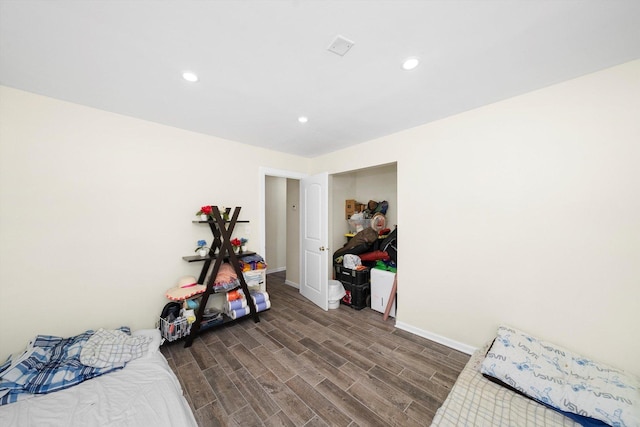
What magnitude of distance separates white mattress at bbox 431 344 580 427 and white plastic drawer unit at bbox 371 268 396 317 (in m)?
1.43

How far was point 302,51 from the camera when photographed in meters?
1.35

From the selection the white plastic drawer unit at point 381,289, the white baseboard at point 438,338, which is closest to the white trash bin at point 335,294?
the white plastic drawer unit at point 381,289

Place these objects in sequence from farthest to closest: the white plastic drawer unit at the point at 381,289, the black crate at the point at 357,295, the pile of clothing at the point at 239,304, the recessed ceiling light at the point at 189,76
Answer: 1. the black crate at the point at 357,295
2. the white plastic drawer unit at the point at 381,289
3. the pile of clothing at the point at 239,304
4. the recessed ceiling light at the point at 189,76

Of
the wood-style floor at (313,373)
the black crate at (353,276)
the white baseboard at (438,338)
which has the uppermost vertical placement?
the black crate at (353,276)

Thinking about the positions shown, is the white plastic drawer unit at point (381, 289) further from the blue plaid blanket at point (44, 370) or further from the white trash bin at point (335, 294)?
the blue plaid blanket at point (44, 370)

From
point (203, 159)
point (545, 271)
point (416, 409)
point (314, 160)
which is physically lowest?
point (416, 409)

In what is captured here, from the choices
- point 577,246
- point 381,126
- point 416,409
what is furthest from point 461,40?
point 416,409

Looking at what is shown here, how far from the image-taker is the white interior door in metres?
3.23

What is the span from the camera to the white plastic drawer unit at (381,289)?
295 centimetres

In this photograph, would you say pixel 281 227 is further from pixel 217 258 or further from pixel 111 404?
pixel 111 404

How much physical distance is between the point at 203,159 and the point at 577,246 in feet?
12.5

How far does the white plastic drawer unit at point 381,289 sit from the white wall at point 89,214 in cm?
240

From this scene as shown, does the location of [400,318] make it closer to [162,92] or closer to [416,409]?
[416,409]

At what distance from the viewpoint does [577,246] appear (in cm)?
164
